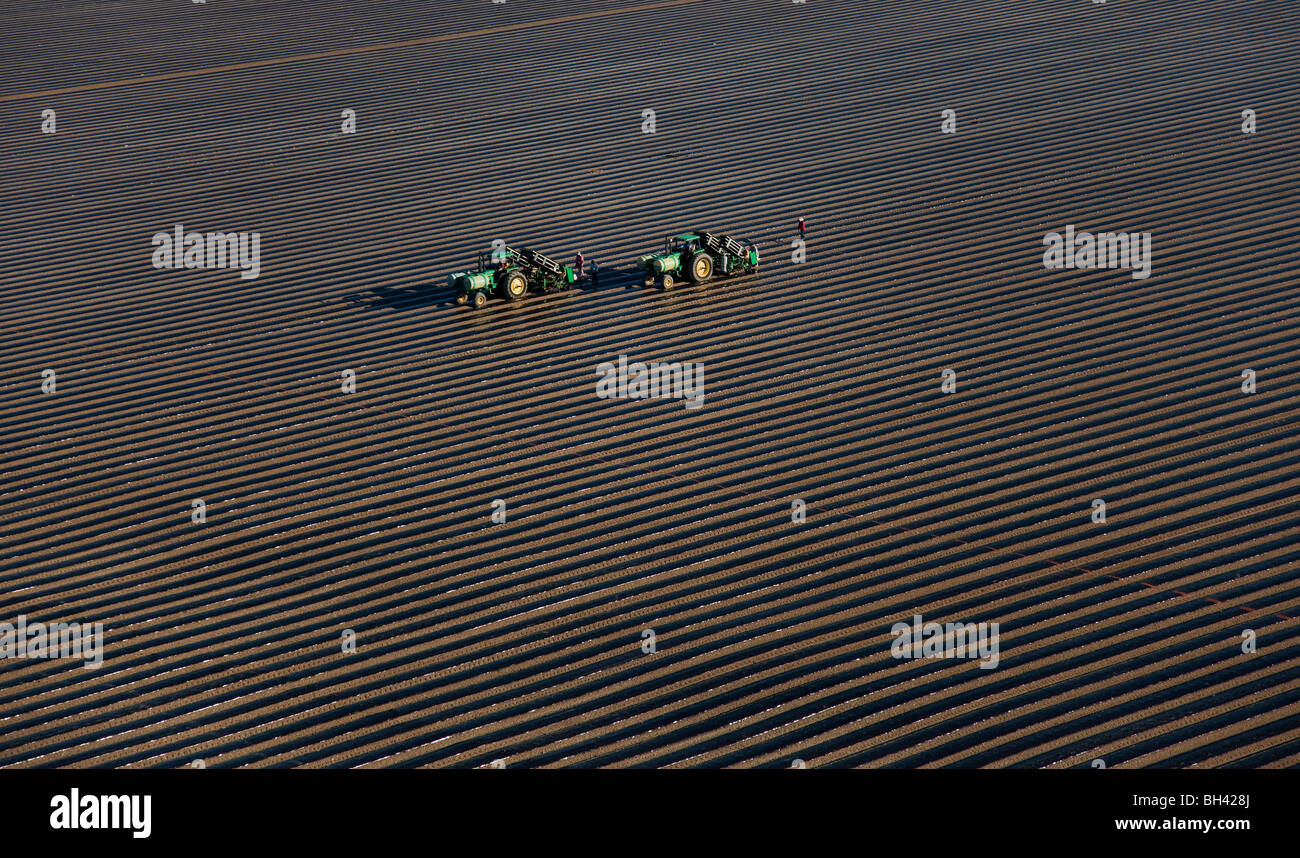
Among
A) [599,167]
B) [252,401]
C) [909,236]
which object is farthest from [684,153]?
[252,401]

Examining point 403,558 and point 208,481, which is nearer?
point 403,558

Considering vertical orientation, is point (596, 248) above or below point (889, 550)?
above

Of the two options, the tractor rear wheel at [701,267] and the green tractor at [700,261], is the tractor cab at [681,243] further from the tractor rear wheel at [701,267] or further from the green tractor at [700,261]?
the tractor rear wheel at [701,267]

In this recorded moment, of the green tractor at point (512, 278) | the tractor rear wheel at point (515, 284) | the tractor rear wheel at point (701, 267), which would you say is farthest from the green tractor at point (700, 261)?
the tractor rear wheel at point (515, 284)

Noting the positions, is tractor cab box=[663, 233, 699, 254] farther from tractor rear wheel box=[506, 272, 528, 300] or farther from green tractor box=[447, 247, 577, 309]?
tractor rear wheel box=[506, 272, 528, 300]

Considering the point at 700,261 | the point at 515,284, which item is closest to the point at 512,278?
the point at 515,284
